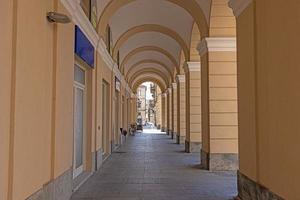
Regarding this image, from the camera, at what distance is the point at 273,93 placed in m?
4.70

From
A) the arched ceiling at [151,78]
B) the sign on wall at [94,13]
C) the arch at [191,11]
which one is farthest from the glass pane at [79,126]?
the arched ceiling at [151,78]

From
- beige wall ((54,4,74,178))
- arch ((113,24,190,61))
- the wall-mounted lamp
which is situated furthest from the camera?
arch ((113,24,190,61))

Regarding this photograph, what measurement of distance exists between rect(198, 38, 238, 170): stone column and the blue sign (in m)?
3.18

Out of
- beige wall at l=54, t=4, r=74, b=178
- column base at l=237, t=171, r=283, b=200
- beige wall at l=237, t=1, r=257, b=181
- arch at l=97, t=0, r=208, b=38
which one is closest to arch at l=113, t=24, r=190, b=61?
arch at l=97, t=0, r=208, b=38

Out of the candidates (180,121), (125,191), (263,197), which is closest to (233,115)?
(125,191)

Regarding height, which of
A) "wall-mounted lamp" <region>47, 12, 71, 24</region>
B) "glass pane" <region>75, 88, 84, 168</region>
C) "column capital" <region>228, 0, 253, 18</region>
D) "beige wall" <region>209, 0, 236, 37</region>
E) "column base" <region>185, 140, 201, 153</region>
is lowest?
"column base" <region>185, 140, 201, 153</region>

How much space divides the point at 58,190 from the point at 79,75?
3.56 metres

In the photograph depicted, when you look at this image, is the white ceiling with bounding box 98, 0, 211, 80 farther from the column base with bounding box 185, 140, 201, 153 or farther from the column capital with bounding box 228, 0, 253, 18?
the column capital with bounding box 228, 0, 253, 18

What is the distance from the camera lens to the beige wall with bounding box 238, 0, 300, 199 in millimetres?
4012

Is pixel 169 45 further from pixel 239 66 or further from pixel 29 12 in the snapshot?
pixel 29 12

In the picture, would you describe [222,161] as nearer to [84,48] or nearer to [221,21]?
[221,21]

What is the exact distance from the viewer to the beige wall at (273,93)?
13.2 ft

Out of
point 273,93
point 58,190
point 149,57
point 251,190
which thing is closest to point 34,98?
point 58,190

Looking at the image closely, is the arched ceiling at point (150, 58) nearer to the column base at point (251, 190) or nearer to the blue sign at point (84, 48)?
the blue sign at point (84, 48)
